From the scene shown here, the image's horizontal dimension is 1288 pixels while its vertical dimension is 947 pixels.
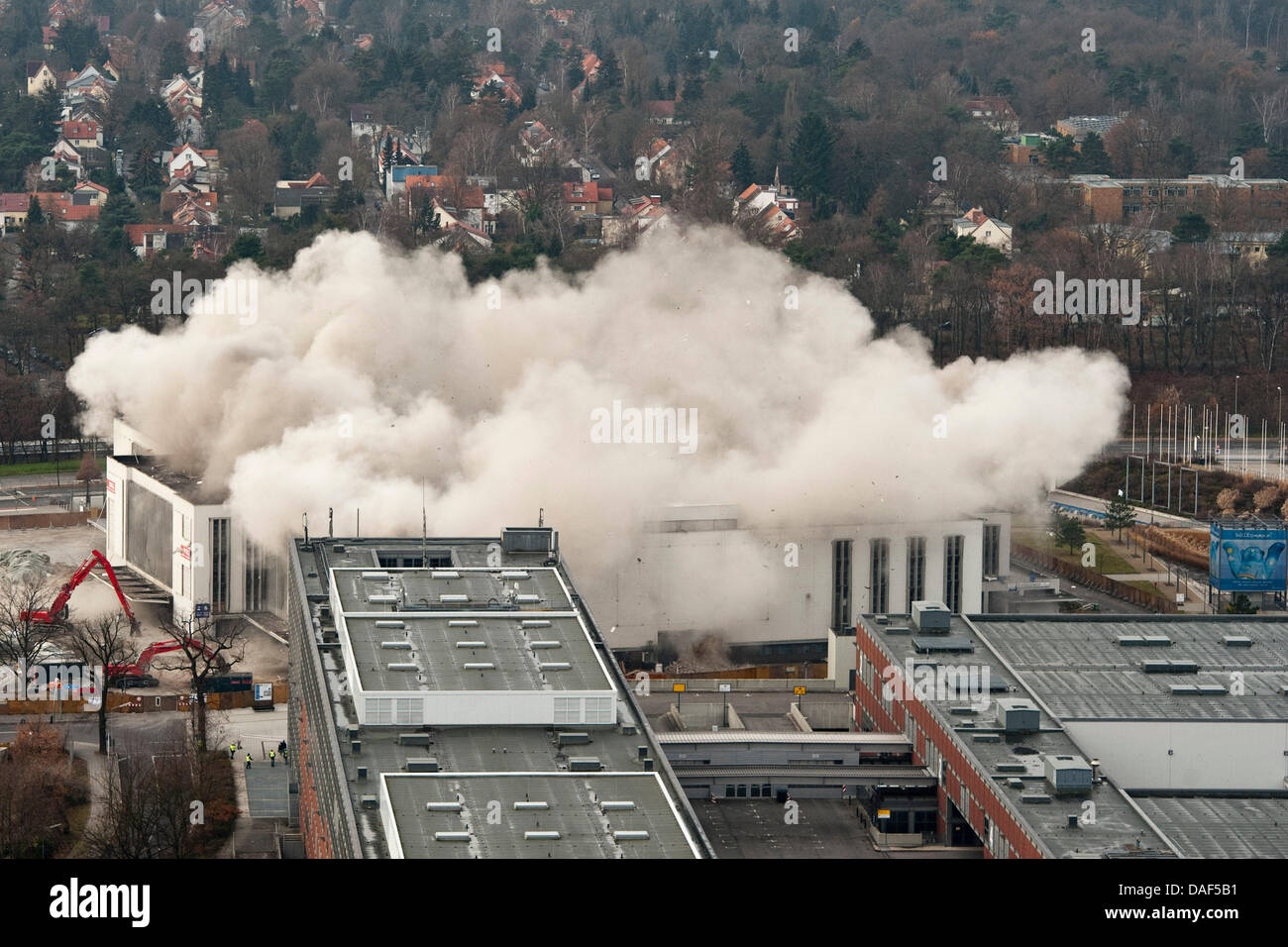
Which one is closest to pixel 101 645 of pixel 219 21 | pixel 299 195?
pixel 299 195

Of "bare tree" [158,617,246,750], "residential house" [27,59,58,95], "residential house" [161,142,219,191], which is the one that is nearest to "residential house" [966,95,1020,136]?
"residential house" [161,142,219,191]

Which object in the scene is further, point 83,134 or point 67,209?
point 83,134

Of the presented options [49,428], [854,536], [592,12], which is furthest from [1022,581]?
[592,12]

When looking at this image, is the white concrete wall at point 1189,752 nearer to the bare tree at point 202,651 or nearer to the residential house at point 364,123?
the bare tree at point 202,651

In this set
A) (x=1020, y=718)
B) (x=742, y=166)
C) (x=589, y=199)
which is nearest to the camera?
(x=1020, y=718)

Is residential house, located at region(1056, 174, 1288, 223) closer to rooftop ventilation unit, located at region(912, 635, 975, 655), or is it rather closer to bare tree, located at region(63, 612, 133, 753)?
Result: bare tree, located at region(63, 612, 133, 753)

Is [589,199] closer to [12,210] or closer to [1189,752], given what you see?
[12,210]
